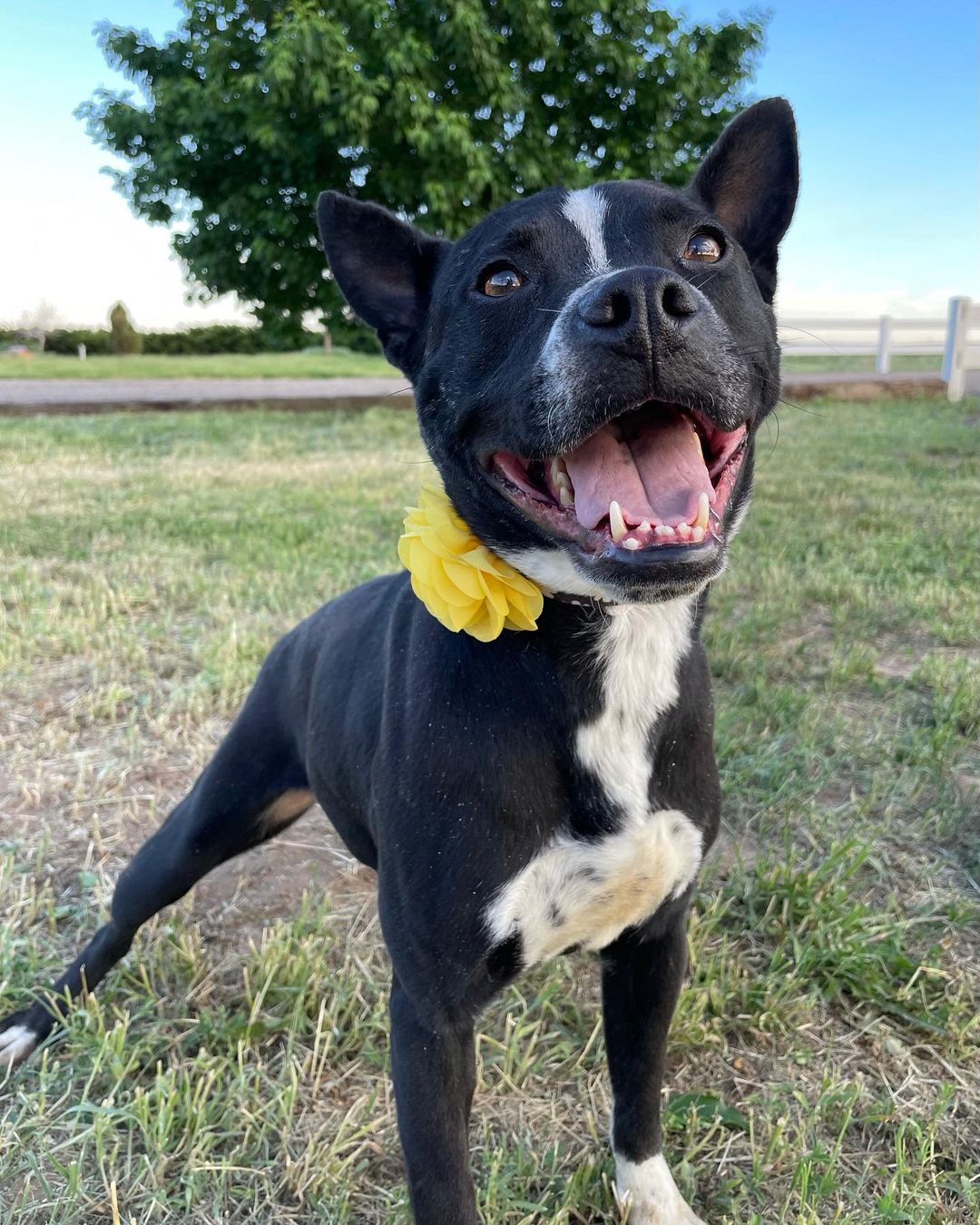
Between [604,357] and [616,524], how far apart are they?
0.28 meters

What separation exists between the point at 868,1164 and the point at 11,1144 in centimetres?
190

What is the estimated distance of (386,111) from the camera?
12.1 metres

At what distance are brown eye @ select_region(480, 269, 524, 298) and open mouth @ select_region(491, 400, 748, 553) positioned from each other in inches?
13.3

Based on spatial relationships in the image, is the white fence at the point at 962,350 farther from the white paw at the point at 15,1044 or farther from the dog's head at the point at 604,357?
the white paw at the point at 15,1044

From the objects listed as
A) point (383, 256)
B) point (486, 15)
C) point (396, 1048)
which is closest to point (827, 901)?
point (396, 1048)

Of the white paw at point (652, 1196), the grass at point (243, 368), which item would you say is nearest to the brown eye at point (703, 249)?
the white paw at point (652, 1196)

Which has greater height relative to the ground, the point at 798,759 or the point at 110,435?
the point at 110,435

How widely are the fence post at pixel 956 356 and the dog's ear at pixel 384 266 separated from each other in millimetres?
17206

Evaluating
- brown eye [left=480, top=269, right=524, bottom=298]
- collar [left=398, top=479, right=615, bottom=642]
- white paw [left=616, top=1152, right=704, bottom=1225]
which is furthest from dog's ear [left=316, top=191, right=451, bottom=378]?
white paw [left=616, top=1152, right=704, bottom=1225]

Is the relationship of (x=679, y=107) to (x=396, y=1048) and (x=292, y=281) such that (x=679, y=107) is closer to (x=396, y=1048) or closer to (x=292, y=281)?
(x=292, y=281)

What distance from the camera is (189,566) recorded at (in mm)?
6109

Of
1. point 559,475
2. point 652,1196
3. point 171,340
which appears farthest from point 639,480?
point 171,340

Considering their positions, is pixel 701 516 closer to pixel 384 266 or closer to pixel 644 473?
pixel 644 473

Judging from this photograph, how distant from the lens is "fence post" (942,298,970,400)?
17.3 meters
